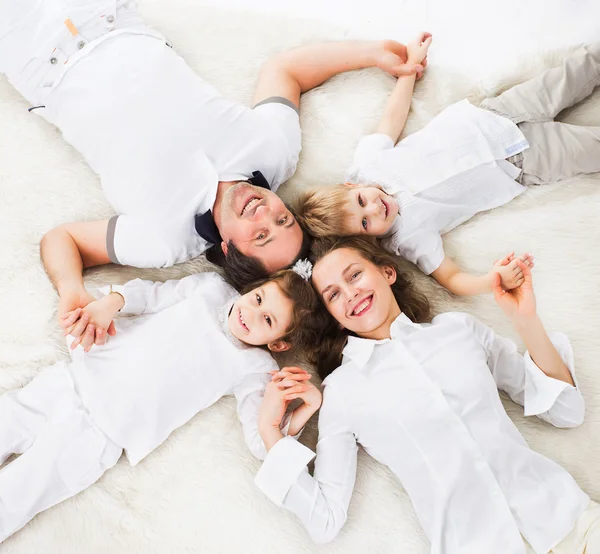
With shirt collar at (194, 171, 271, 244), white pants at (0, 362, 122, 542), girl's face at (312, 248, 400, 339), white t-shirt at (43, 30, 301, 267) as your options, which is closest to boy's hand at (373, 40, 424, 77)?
white t-shirt at (43, 30, 301, 267)

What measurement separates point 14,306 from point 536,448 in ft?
3.84

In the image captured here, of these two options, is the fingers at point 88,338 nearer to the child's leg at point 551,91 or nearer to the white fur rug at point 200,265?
the white fur rug at point 200,265

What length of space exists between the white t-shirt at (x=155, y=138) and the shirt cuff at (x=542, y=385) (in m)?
0.75

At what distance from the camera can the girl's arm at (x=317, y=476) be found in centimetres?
113

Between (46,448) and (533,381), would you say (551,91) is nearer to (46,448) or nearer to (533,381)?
(533,381)

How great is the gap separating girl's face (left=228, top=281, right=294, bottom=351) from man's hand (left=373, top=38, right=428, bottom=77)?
72 centimetres

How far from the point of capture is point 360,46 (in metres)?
1.63

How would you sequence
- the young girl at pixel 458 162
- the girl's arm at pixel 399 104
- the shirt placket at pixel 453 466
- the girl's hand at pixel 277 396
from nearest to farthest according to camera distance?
the shirt placket at pixel 453 466, the girl's hand at pixel 277 396, the young girl at pixel 458 162, the girl's arm at pixel 399 104

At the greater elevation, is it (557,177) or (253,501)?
(557,177)

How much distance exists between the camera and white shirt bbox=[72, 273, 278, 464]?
1228mm

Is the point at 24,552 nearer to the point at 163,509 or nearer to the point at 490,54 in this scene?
the point at 163,509

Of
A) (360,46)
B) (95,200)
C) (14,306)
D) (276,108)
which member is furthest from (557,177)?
(14,306)

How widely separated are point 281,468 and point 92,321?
19.3 inches

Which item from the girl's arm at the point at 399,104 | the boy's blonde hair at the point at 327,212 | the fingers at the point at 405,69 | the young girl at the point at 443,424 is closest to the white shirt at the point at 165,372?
the young girl at the point at 443,424
